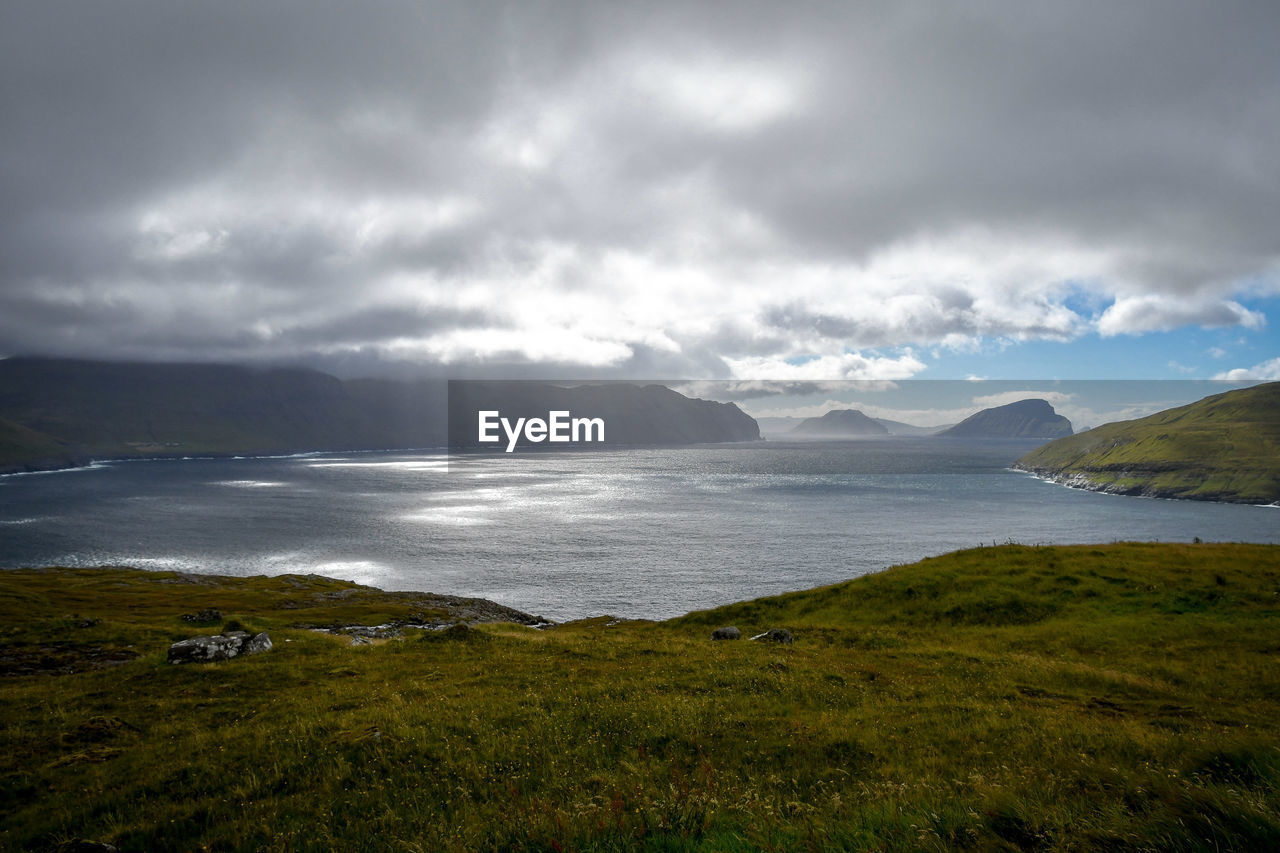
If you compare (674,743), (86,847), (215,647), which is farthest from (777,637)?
(86,847)

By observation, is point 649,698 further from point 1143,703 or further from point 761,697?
point 1143,703

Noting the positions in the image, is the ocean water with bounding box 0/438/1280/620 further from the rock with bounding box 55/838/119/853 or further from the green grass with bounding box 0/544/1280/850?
the rock with bounding box 55/838/119/853

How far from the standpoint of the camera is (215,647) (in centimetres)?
2561

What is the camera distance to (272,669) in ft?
76.7

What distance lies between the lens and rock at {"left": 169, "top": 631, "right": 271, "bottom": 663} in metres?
24.7

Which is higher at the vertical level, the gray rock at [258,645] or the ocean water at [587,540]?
the gray rock at [258,645]

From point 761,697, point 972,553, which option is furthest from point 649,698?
point 972,553

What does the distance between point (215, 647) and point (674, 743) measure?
22921mm

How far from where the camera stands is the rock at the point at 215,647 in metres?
24.7

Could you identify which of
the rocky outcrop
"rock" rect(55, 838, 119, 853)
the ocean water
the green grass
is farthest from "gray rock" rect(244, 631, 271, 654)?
the ocean water

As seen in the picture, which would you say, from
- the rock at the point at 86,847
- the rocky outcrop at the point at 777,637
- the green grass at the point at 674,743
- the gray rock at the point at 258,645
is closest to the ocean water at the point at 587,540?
the rocky outcrop at the point at 777,637

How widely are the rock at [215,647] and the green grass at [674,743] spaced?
0.80 m

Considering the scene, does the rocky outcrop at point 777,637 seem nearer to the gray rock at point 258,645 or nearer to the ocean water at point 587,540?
the gray rock at point 258,645

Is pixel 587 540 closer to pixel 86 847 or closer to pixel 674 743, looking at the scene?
pixel 674 743
